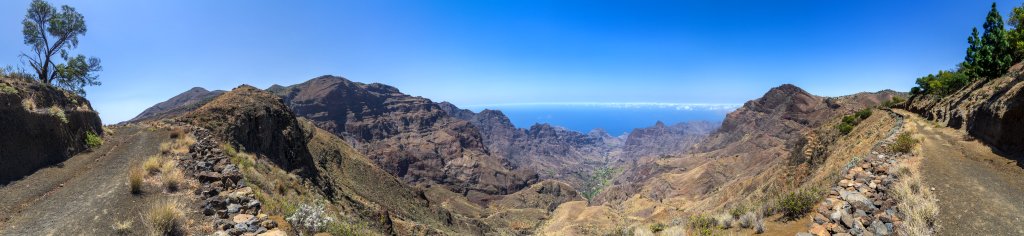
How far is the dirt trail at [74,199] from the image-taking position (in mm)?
9320

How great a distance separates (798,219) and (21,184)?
22746 millimetres

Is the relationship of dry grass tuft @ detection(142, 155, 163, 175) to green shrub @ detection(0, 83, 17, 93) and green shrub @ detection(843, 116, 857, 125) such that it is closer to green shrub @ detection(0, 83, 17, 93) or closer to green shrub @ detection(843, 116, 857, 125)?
green shrub @ detection(0, 83, 17, 93)

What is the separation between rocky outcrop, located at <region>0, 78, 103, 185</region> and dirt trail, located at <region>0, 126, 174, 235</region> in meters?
0.52

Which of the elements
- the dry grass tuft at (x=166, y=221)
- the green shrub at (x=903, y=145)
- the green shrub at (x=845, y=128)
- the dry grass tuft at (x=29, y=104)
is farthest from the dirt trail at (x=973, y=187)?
the dry grass tuft at (x=29, y=104)

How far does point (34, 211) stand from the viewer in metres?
10.2

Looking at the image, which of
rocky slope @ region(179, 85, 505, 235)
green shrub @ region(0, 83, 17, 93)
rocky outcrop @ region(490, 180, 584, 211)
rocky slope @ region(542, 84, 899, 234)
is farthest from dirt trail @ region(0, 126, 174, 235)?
rocky outcrop @ region(490, 180, 584, 211)

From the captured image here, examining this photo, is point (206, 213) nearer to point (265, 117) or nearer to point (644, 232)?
point (644, 232)

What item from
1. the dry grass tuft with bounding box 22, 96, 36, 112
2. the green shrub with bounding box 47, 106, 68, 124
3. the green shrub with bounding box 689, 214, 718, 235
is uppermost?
the dry grass tuft with bounding box 22, 96, 36, 112

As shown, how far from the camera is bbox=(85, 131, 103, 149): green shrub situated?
56.9ft

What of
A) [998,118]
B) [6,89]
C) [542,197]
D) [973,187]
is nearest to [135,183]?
[6,89]

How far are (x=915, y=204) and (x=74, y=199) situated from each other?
871 inches

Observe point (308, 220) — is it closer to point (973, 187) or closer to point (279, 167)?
A: point (973, 187)

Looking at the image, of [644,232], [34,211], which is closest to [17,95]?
[34,211]

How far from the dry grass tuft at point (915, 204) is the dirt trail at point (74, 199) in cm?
1718
